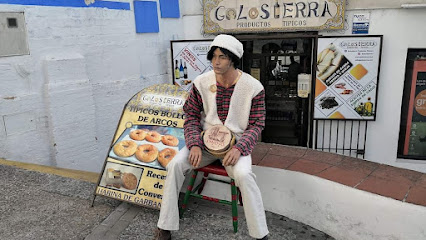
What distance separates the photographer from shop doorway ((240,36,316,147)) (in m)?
6.04

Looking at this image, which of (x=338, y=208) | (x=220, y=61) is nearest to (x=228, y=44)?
(x=220, y=61)

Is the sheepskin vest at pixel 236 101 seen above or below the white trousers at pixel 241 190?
above

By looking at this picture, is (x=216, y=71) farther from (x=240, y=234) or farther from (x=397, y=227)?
(x=397, y=227)

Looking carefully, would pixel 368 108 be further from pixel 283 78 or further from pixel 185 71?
pixel 185 71

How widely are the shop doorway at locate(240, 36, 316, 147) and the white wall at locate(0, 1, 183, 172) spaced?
7.30ft

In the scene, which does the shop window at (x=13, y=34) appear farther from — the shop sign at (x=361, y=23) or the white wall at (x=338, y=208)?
the shop sign at (x=361, y=23)

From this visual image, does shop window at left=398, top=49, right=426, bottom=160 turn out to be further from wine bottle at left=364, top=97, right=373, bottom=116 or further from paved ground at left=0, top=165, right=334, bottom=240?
paved ground at left=0, top=165, right=334, bottom=240

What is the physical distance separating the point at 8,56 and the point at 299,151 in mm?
3265

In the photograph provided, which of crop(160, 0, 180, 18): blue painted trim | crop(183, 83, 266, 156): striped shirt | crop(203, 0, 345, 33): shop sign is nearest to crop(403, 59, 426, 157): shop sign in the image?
crop(203, 0, 345, 33): shop sign

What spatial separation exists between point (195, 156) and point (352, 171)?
1.42m

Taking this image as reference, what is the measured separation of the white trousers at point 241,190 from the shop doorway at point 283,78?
12.1 feet

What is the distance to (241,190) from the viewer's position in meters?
2.39

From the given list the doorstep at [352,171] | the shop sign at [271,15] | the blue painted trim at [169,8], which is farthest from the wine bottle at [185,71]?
the doorstep at [352,171]

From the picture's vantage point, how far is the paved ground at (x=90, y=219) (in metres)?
2.67
